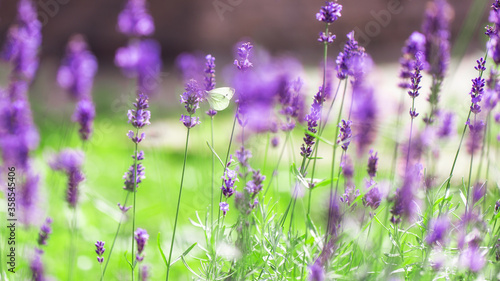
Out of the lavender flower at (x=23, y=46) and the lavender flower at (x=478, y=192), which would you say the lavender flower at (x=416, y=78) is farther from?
the lavender flower at (x=23, y=46)

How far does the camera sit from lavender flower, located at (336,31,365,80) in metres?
1.40

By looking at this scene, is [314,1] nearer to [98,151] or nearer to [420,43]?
[98,151]

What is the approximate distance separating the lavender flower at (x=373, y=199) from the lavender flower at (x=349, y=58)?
0.28 m

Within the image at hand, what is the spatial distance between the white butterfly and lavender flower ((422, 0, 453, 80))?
495 mm

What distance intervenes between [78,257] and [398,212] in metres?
1.83

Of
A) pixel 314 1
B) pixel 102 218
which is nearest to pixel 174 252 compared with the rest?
pixel 102 218

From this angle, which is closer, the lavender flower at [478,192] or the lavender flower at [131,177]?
the lavender flower at [131,177]

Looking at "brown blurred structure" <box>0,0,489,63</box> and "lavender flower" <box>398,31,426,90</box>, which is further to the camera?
"brown blurred structure" <box>0,0,489,63</box>

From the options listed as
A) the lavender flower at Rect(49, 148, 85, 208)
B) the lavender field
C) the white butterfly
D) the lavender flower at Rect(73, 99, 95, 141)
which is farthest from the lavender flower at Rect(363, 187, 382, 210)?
the lavender flower at Rect(73, 99, 95, 141)

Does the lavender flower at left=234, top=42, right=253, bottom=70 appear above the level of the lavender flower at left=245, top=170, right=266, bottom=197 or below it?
above

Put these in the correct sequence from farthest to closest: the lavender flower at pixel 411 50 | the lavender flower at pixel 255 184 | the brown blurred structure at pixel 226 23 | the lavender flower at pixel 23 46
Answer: the brown blurred structure at pixel 226 23 → the lavender flower at pixel 23 46 → the lavender flower at pixel 411 50 → the lavender flower at pixel 255 184

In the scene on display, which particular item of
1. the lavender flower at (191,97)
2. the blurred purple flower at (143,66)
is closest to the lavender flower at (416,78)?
the lavender flower at (191,97)

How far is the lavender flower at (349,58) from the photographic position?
1.40 m

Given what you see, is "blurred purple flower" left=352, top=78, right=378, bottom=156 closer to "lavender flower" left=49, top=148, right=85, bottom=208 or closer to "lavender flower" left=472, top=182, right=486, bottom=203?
"lavender flower" left=472, top=182, right=486, bottom=203
